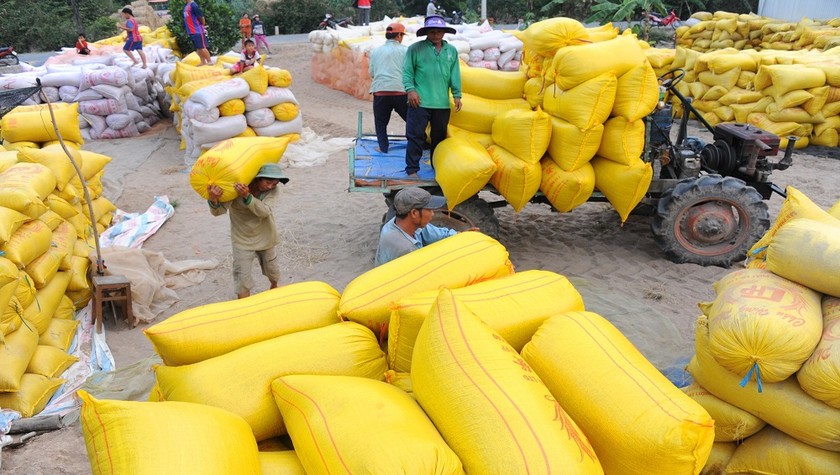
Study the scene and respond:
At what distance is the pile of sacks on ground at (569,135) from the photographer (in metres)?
4.50

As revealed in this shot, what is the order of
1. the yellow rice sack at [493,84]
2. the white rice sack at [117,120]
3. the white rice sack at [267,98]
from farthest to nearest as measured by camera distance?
the white rice sack at [117,120]
the white rice sack at [267,98]
the yellow rice sack at [493,84]

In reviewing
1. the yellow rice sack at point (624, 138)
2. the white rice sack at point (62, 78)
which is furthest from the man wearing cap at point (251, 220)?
the white rice sack at point (62, 78)

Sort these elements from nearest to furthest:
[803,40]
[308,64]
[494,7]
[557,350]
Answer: [557,350] < [803,40] < [308,64] < [494,7]

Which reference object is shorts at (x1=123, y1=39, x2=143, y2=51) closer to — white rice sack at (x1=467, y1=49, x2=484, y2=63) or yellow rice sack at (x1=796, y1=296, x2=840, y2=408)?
white rice sack at (x1=467, y1=49, x2=484, y2=63)

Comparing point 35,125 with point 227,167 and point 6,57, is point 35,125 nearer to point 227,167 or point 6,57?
point 227,167

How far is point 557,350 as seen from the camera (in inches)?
82.1

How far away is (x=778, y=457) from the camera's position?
2.24 m

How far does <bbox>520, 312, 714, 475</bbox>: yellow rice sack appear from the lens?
69.1 inches

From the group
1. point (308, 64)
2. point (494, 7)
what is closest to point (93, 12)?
point (308, 64)

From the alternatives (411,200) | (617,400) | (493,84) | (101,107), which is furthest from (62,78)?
(617,400)

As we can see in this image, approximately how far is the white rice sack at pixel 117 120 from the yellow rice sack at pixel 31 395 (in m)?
7.83

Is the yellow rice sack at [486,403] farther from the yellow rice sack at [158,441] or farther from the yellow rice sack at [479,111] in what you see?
the yellow rice sack at [479,111]

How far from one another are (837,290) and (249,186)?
133 inches

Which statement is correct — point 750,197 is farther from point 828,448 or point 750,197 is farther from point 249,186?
point 249,186
